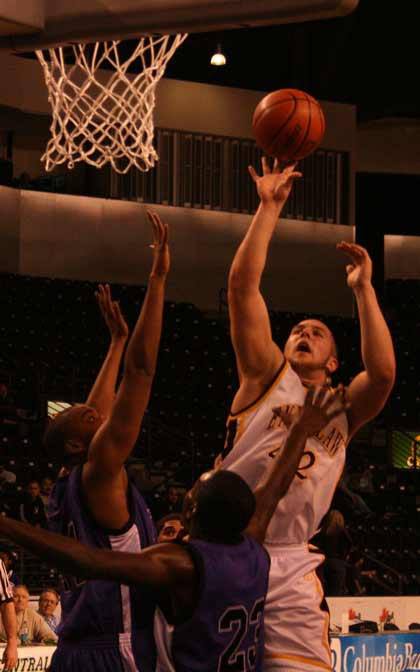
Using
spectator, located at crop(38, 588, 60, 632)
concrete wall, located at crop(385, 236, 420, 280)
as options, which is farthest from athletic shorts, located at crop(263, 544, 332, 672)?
concrete wall, located at crop(385, 236, 420, 280)

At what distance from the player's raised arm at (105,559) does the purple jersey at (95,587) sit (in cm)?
89

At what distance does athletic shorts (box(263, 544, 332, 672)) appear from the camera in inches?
161

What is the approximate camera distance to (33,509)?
11914mm

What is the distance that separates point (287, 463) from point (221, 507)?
→ 25.0 inches

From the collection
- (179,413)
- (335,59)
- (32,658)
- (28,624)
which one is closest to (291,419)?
(32,658)

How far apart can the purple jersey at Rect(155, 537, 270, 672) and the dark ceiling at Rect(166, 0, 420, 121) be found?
48.4ft

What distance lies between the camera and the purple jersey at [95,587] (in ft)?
13.2

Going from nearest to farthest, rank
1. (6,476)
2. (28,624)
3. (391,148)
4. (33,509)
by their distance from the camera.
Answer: (28,624), (33,509), (6,476), (391,148)

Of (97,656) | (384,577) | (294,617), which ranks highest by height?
(294,617)

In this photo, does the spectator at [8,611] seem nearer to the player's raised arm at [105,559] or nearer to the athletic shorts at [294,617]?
the athletic shorts at [294,617]

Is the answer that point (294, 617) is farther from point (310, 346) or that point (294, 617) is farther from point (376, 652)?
point (376, 652)

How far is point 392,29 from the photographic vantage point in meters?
18.0

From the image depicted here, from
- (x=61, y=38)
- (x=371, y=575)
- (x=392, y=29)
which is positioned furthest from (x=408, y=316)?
(x=61, y=38)

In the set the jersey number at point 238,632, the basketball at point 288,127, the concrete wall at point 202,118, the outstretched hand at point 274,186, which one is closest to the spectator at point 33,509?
the basketball at point 288,127
